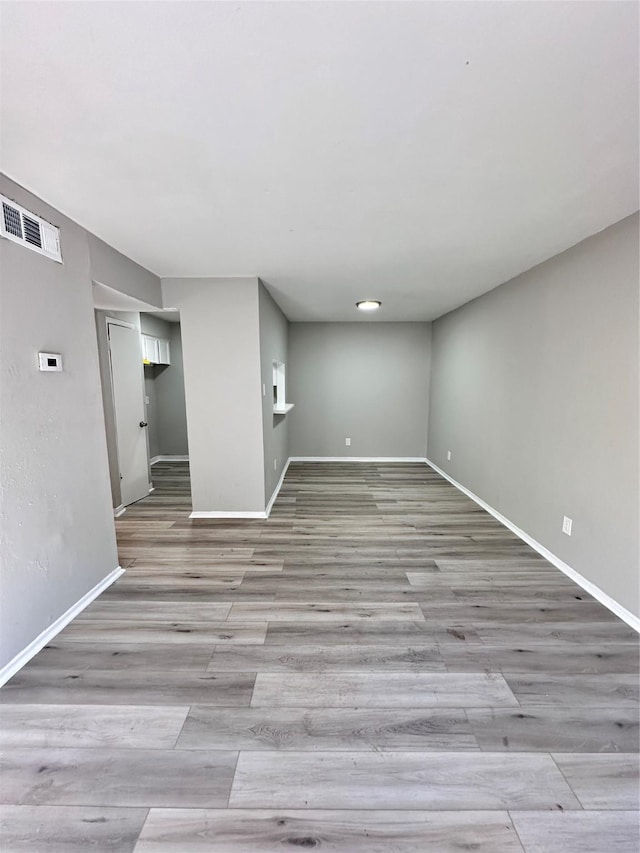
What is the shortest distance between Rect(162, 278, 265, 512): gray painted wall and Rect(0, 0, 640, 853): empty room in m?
0.03

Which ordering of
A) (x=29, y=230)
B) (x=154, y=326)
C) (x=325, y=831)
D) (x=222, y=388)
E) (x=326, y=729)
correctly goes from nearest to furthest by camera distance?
(x=325, y=831)
(x=326, y=729)
(x=29, y=230)
(x=222, y=388)
(x=154, y=326)

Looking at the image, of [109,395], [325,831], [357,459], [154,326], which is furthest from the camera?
[357,459]

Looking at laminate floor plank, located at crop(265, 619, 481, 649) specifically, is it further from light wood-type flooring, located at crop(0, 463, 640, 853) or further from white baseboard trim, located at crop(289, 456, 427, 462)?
white baseboard trim, located at crop(289, 456, 427, 462)

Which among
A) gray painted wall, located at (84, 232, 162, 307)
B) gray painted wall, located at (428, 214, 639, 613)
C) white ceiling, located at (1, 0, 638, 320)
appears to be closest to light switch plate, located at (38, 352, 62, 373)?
gray painted wall, located at (84, 232, 162, 307)

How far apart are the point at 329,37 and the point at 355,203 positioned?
0.95 m

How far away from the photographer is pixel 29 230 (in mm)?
1827

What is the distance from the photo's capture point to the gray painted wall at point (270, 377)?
3.64 m

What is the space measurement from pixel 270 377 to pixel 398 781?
347cm

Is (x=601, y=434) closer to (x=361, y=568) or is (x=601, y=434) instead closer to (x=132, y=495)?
(x=361, y=568)

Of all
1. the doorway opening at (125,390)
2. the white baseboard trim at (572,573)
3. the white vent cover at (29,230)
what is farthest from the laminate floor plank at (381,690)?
the doorway opening at (125,390)

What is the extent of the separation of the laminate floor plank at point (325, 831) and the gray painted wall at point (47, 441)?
1.28 metres

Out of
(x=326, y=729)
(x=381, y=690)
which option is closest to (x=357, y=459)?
(x=381, y=690)

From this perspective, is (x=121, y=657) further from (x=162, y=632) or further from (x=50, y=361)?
(x=50, y=361)

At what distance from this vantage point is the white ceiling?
97cm
